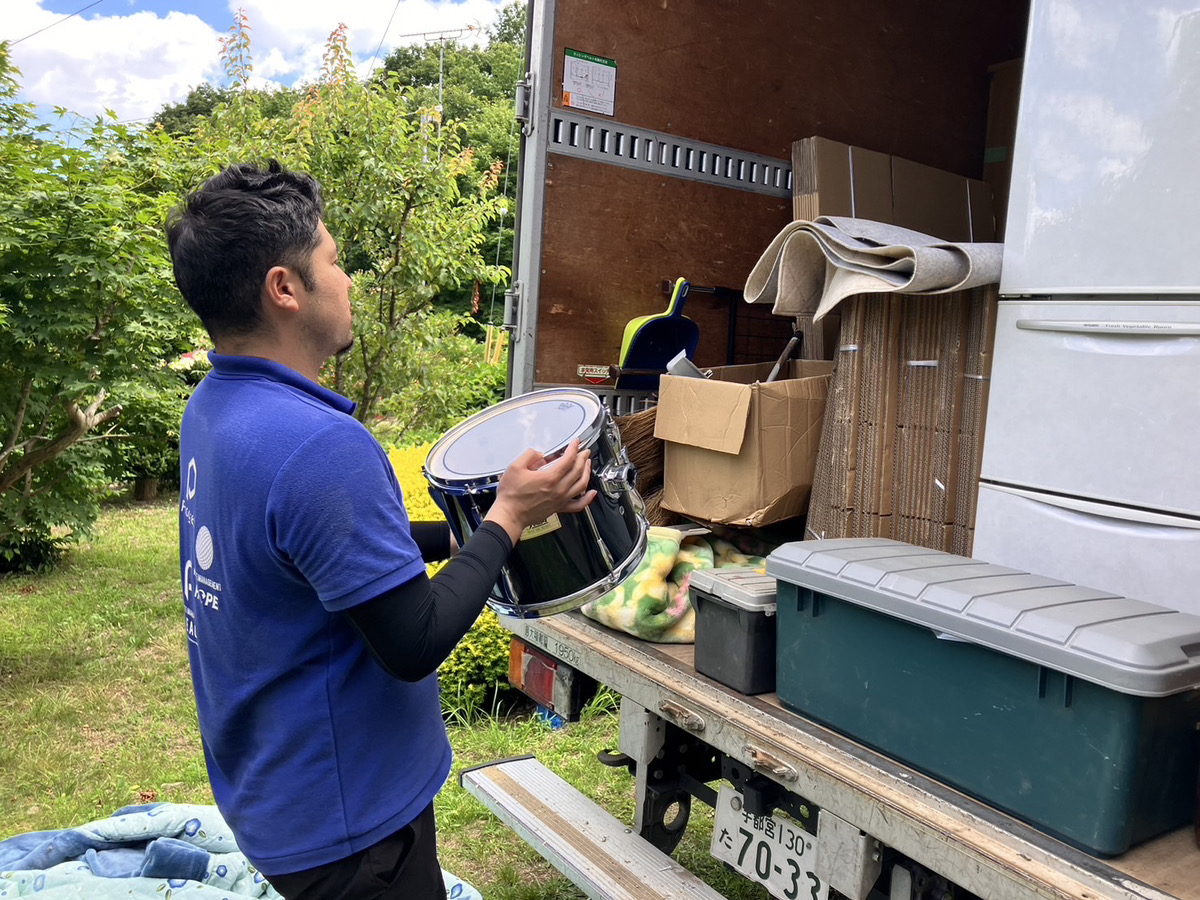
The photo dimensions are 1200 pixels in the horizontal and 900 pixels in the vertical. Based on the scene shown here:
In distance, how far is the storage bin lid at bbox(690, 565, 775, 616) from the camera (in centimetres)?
210

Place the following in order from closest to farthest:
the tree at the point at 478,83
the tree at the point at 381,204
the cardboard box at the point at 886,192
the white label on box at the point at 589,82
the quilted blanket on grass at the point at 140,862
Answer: the quilted blanket on grass at the point at 140,862, the white label on box at the point at 589,82, the cardboard box at the point at 886,192, the tree at the point at 381,204, the tree at the point at 478,83

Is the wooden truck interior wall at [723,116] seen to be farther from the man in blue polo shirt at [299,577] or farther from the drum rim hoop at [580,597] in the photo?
the man in blue polo shirt at [299,577]

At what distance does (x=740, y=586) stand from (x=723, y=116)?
6.01ft

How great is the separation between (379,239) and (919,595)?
648cm

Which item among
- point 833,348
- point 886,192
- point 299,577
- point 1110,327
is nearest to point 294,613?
point 299,577

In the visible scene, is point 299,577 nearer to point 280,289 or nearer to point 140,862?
point 280,289

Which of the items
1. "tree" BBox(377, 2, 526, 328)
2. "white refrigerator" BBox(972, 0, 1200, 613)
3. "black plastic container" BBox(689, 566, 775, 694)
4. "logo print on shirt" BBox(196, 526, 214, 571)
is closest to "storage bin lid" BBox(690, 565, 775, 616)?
"black plastic container" BBox(689, 566, 775, 694)

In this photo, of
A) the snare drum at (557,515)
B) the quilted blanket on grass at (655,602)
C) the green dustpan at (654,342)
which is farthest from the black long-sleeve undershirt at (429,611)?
the green dustpan at (654,342)

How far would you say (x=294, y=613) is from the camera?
4.83 feet

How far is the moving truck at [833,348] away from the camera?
1.68 m

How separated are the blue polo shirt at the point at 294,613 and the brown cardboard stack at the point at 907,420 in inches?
52.8

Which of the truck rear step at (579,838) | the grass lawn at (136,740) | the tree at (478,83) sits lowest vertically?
the grass lawn at (136,740)

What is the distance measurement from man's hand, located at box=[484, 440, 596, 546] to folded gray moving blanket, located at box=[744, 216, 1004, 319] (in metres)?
0.92

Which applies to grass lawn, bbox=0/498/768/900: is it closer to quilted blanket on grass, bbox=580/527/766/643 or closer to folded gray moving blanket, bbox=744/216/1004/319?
quilted blanket on grass, bbox=580/527/766/643
